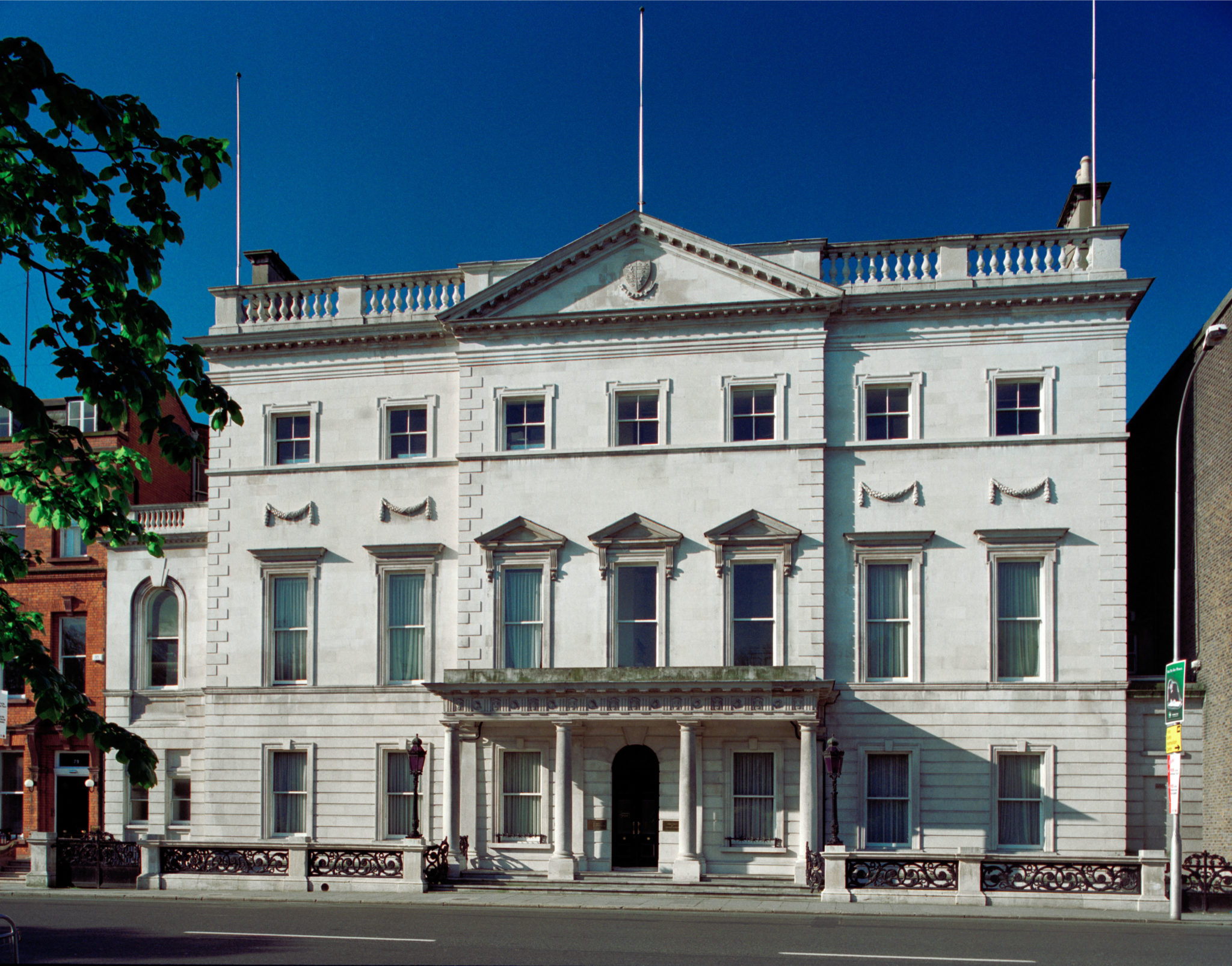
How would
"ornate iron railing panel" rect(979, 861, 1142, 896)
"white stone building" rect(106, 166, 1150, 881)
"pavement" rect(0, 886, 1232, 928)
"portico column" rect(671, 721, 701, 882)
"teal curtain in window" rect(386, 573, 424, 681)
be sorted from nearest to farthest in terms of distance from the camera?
"pavement" rect(0, 886, 1232, 928) → "ornate iron railing panel" rect(979, 861, 1142, 896) → "portico column" rect(671, 721, 701, 882) → "white stone building" rect(106, 166, 1150, 881) → "teal curtain in window" rect(386, 573, 424, 681)

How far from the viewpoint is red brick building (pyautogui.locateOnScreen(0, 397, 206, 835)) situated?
111ft

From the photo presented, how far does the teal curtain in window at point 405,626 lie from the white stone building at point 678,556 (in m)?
0.09

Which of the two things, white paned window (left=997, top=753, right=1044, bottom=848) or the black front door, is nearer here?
white paned window (left=997, top=753, right=1044, bottom=848)

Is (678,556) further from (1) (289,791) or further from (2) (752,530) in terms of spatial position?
(1) (289,791)

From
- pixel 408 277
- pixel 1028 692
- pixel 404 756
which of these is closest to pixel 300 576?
pixel 404 756

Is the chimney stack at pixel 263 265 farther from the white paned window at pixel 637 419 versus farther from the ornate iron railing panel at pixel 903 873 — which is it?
the ornate iron railing panel at pixel 903 873

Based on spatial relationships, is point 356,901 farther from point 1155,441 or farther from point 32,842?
point 1155,441

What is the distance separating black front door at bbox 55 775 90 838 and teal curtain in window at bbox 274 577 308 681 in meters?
7.97

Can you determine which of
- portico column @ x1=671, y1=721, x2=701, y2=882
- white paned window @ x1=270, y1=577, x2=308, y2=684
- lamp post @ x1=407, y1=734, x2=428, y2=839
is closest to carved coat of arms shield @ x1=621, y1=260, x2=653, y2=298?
portico column @ x1=671, y1=721, x2=701, y2=882

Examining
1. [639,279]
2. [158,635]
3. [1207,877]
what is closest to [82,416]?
[158,635]

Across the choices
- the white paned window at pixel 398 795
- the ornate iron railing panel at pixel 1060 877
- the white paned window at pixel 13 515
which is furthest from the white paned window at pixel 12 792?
the ornate iron railing panel at pixel 1060 877

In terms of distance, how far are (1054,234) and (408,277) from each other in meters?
16.3

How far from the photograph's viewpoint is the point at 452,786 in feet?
90.8

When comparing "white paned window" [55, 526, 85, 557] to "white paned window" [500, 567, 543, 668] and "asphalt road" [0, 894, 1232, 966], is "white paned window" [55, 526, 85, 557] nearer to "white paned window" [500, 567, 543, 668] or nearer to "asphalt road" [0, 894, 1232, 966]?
"asphalt road" [0, 894, 1232, 966]
